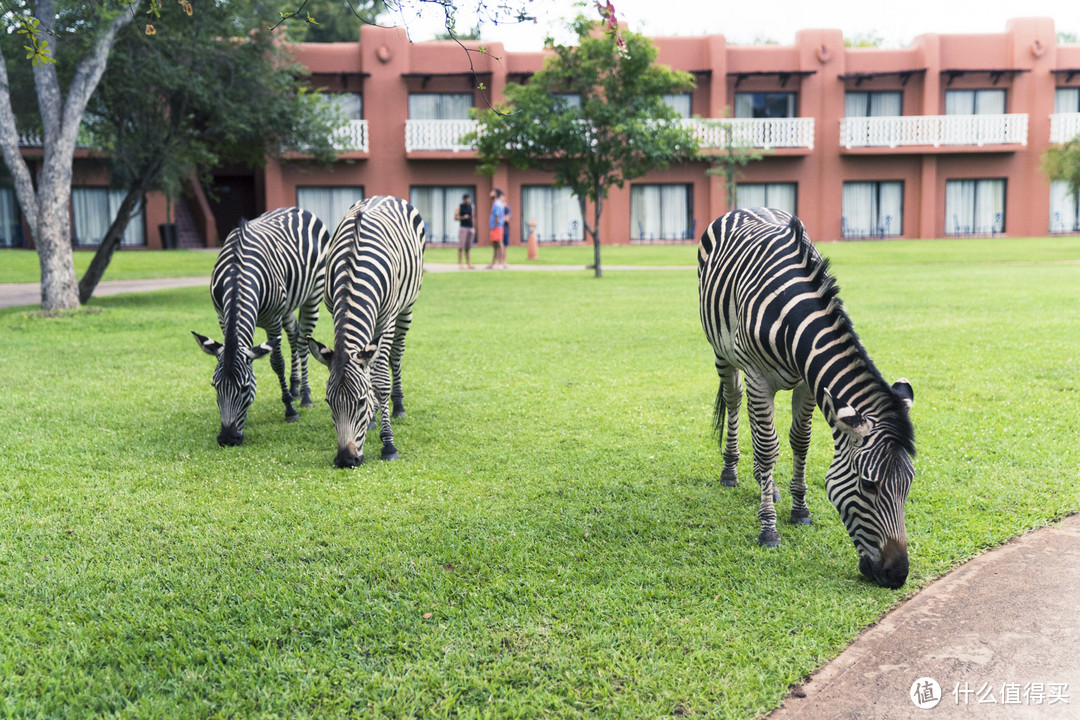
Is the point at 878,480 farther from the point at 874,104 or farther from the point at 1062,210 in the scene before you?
the point at 1062,210

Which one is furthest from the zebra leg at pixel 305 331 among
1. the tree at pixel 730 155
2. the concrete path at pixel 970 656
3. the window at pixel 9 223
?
the window at pixel 9 223

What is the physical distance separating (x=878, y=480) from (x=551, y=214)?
36568 millimetres

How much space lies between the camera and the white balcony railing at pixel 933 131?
123 feet

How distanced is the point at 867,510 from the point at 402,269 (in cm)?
481

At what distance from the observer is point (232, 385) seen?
689 cm

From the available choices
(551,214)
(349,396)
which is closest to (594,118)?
(349,396)

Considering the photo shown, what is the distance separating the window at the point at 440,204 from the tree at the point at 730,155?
1046 centimetres

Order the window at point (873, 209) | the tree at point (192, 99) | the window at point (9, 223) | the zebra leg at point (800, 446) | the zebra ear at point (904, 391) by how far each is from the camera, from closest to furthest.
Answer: the zebra ear at point (904, 391) < the zebra leg at point (800, 446) < the tree at point (192, 99) < the window at point (9, 223) < the window at point (873, 209)

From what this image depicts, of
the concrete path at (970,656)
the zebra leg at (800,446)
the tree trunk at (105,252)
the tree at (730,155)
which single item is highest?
the tree at (730,155)

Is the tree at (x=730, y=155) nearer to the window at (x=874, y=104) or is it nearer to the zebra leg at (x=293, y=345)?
the window at (x=874, y=104)

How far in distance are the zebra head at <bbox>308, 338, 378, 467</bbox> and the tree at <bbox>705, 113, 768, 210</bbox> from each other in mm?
30747

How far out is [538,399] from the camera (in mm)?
8602

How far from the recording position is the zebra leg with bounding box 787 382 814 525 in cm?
504

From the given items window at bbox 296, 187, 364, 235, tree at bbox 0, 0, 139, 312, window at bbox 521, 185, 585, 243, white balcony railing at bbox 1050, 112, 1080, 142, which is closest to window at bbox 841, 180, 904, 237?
white balcony railing at bbox 1050, 112, 1080, 142
